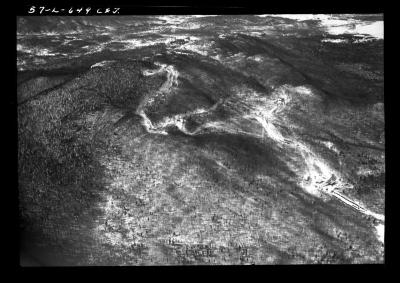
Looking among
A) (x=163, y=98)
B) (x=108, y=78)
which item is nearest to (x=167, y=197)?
(x=163, y=98)

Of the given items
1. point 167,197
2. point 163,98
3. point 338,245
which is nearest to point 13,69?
point 163,98

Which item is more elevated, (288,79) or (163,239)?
(288,79)

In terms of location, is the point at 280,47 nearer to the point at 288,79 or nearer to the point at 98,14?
the point at 288,79
